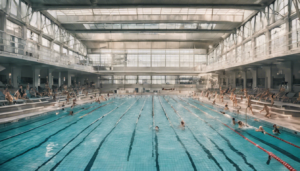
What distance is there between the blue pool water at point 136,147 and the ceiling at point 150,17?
10214mm

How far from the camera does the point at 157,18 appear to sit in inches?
657

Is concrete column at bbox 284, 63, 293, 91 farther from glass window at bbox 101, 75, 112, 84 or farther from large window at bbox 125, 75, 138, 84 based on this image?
glass window at bbox 101, 75, 112, 84

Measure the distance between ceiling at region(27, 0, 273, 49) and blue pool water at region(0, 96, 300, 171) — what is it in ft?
33.5

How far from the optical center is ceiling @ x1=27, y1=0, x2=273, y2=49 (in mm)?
12977

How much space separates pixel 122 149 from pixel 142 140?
1.01 meters

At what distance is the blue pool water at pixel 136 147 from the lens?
3.92m

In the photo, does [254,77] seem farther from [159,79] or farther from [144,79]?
[144,79]

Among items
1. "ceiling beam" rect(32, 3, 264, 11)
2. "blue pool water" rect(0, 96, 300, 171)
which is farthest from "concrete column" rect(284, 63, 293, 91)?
"blue pool water" rect(0, 96, 300, 171)

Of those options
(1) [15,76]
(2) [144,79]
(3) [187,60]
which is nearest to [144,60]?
(2) [144,79]

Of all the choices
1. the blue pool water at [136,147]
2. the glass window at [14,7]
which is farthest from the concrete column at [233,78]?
the glass window at [14,7]

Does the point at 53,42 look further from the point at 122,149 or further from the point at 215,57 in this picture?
the point at 215,57

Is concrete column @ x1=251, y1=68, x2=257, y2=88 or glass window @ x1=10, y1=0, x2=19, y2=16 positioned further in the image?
concrete column @ x1=251, y1=68, x2=257, y2=88

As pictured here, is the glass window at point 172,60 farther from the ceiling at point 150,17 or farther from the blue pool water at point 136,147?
the blue pool water at point 136,147

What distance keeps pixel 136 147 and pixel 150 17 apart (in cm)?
→ 1494
